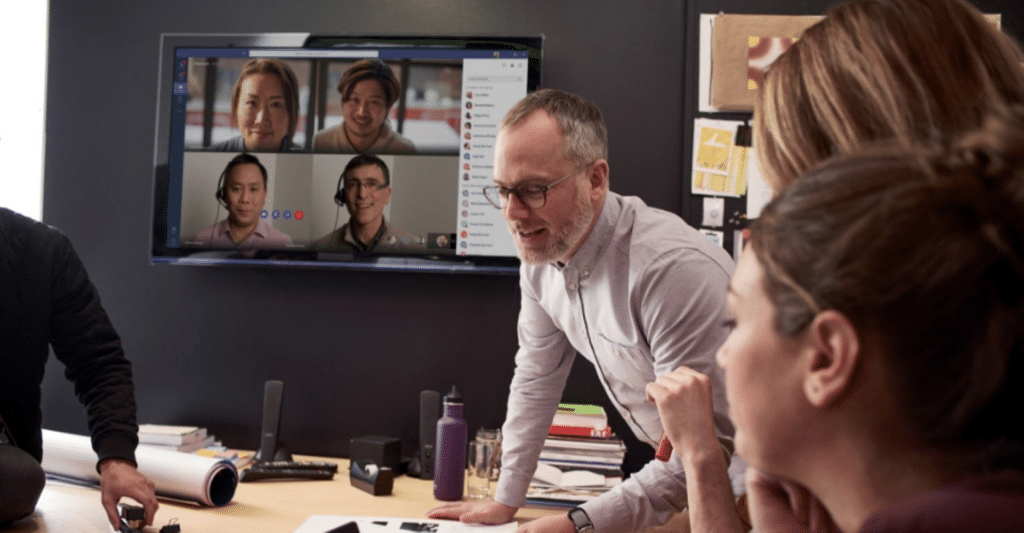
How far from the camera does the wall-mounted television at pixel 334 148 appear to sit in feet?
8.45

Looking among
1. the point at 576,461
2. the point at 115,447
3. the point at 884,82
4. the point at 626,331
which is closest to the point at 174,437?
the point at 115,447

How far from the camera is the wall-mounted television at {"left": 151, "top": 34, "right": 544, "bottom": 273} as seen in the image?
2.58 m

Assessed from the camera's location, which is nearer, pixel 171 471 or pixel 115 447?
pixel 115 447

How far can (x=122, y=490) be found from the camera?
1.72m

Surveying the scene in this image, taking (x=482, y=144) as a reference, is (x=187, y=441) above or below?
below

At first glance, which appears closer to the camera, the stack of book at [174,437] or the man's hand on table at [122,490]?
the man's hand on table at [122,490]

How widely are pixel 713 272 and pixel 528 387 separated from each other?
0.61 m

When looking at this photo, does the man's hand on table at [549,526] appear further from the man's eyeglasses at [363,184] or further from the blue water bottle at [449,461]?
the man's eyeglasses at [363,184]

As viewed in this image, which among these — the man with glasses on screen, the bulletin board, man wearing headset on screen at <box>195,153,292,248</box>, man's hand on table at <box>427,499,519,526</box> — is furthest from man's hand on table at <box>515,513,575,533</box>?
man wearing headset on screen at <box>195,153,292,248</box>

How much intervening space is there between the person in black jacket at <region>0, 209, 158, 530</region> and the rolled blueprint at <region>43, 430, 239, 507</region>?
0.33 ft

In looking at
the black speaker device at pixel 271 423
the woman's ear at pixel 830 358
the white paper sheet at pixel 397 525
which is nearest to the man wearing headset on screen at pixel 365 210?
the black speaker device at pixel 271 423

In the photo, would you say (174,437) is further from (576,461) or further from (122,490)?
(576,461)

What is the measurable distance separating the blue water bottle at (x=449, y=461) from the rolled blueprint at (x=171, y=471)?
0.49m

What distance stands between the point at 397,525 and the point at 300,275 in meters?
1.19
